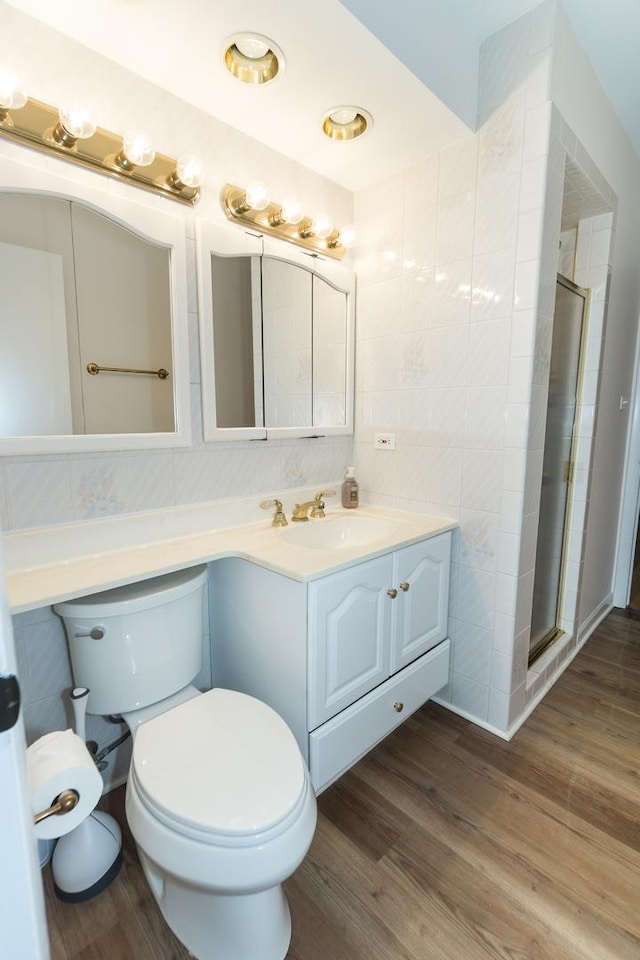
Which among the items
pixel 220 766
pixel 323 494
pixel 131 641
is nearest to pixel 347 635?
pixel 220 766

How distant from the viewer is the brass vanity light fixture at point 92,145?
3.61 feet

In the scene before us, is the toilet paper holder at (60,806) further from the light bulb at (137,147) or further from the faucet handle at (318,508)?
the light bulb at (137,147)

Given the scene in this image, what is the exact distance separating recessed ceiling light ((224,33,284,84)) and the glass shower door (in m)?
1.22

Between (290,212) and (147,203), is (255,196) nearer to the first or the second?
(290,212)

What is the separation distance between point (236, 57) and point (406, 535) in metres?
1.51

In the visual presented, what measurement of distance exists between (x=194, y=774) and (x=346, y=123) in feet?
6.53

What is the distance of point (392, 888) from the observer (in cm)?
118

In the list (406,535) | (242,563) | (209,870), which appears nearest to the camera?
(209,870)

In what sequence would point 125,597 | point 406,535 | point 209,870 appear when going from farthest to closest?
point 406,535
point 125,597
point 209,870

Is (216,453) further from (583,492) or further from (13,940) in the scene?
(583,492)

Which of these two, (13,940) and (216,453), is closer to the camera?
(13,940)

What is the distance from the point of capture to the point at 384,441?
1963mm

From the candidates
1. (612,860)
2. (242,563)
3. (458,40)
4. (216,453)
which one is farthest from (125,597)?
(458,40)

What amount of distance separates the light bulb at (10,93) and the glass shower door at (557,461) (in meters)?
1.76
